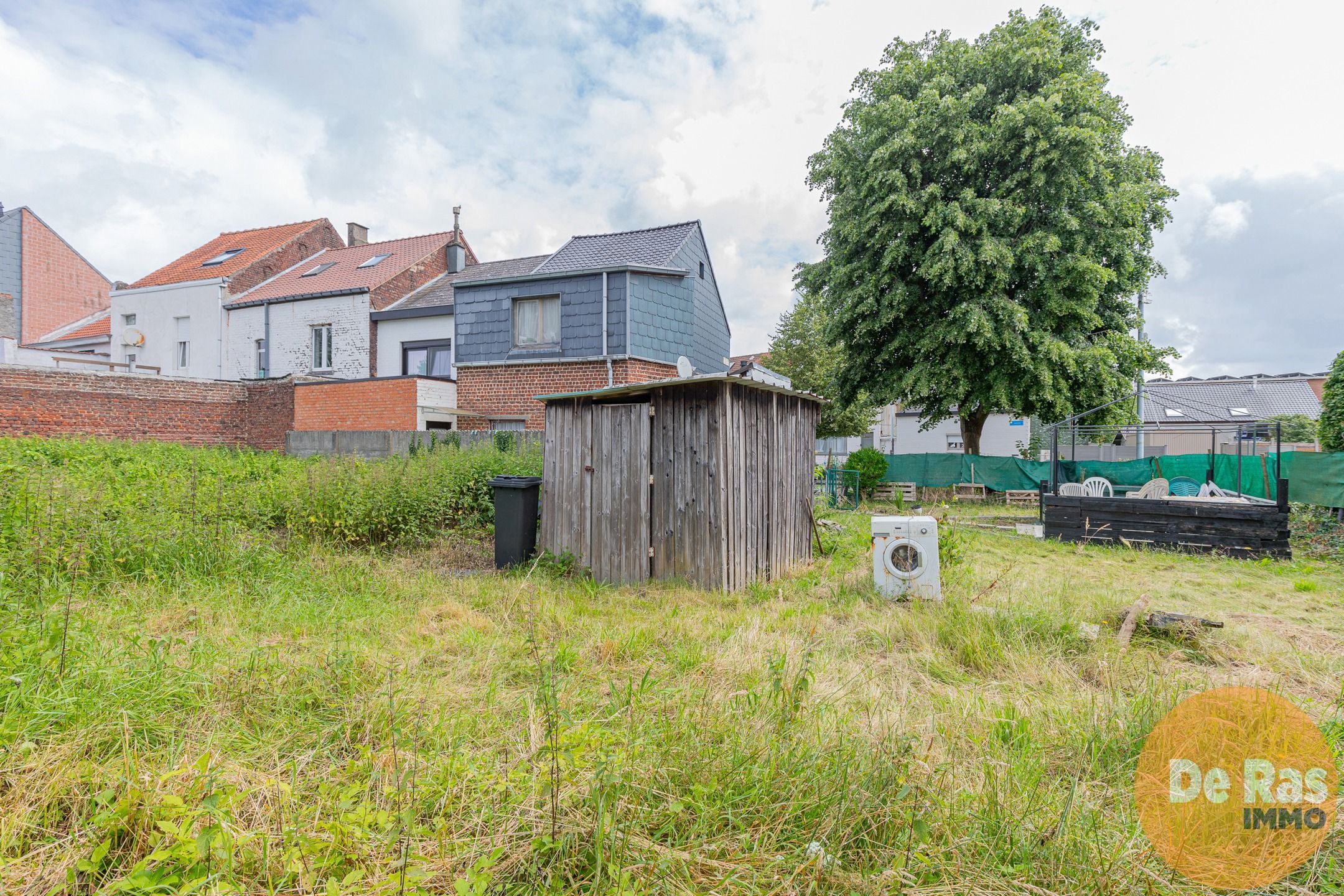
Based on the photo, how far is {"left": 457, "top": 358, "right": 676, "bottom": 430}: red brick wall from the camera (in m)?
14.4

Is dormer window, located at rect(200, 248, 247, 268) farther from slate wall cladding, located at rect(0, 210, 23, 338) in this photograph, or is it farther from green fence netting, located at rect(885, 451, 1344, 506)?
green fence netting, located at rect(885, 451, 1344, 506)

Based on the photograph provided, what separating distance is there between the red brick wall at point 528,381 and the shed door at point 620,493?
7.14 metres

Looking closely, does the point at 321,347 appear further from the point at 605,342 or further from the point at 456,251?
the point at 605,342

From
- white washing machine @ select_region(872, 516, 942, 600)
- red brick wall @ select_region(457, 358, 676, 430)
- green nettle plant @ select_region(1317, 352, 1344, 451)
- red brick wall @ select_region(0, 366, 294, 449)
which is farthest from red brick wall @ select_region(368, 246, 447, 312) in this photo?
green nettle plant @ select_region(1317, 352, 1344, 451)

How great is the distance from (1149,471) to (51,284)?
44.2 m

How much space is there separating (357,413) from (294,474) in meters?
8.37

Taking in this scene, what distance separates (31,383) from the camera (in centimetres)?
1361

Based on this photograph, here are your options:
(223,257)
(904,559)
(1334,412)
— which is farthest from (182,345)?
(1334,412)

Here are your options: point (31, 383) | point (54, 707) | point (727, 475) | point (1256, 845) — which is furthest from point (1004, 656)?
point (31, 383)

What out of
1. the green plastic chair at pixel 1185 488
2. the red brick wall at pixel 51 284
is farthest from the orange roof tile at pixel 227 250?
the green plastic chair at pixel 1185 488

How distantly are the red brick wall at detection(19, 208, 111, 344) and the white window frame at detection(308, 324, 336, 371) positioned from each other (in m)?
15.4

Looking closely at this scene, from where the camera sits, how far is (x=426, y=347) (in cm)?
1911

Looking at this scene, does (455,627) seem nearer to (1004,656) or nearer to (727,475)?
(727,475)

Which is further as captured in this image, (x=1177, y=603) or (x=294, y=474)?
(x=294, y=474)
